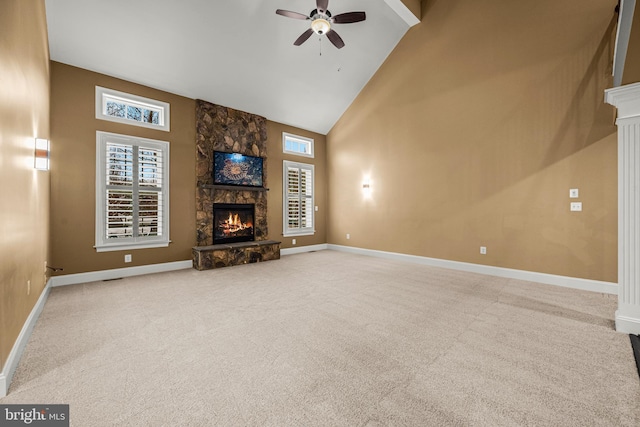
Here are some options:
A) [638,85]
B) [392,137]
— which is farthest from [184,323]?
[392,137]

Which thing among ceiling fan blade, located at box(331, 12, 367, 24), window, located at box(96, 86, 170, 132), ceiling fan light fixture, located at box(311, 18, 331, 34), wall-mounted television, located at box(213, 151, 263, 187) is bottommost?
wall-mounted television, located at box(213, 151, 263, 187)

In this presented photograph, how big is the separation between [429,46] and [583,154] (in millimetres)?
3478

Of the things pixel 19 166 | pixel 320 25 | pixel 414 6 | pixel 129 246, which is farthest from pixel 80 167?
pixel 414 6

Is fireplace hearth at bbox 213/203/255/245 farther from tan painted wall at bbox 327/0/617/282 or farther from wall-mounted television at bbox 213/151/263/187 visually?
tan painted wall at bbox 327/0/617/282

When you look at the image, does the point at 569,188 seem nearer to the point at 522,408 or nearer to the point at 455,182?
the point at 455,182

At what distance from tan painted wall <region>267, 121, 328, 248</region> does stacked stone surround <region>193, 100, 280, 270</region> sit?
0.86 ft

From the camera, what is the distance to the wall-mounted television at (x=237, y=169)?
5799 mm

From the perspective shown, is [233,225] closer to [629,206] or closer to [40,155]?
[40,155]

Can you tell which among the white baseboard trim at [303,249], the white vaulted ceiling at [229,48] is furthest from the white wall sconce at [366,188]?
the white vaulted ceiling at [229,48]

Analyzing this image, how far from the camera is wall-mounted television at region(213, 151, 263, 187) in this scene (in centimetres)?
580

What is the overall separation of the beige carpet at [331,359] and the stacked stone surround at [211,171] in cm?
185

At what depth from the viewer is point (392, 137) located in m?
6.27

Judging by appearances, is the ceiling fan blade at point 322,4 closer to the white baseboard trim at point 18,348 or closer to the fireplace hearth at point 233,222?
the fireplace hearth at point 233,222

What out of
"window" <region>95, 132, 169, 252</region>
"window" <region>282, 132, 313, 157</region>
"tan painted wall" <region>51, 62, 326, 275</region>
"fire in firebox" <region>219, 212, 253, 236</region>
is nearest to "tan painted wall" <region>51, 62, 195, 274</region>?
"tan painted wall" <region>51, 62, 326, 275</region>
